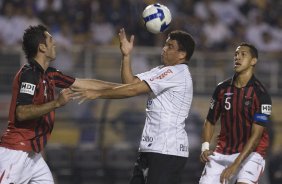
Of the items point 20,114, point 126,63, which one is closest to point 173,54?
point 126,63

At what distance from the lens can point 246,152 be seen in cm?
952

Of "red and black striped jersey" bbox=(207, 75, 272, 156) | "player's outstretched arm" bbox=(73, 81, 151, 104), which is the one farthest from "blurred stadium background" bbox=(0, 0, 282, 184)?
"player's outstretched arm" bbox=(73, 81, 151, 104)

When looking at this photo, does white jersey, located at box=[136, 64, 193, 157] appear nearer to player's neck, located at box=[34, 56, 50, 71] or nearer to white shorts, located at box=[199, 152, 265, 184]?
white shorts, located at box=[199, 152, 265, 184]

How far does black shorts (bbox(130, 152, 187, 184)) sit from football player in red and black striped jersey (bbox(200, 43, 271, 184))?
74 cm

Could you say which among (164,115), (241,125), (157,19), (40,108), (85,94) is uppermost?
(157,19)

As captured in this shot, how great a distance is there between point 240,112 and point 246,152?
0.56m

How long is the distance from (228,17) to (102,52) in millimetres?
4171

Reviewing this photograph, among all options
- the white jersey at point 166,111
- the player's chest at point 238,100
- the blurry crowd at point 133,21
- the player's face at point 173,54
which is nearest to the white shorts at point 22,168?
the white jersey at point 166,111

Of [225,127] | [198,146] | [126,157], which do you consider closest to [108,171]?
[126,157]

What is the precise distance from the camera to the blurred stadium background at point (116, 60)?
44.8 feet

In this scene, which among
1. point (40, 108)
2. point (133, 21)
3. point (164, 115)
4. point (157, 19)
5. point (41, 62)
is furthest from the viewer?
point (133, 21)

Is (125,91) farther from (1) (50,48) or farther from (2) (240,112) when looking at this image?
(2) (240,112)

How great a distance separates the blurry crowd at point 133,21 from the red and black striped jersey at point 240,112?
252 inches

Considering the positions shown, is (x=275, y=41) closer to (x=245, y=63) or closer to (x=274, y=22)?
(x=274, y=22)
